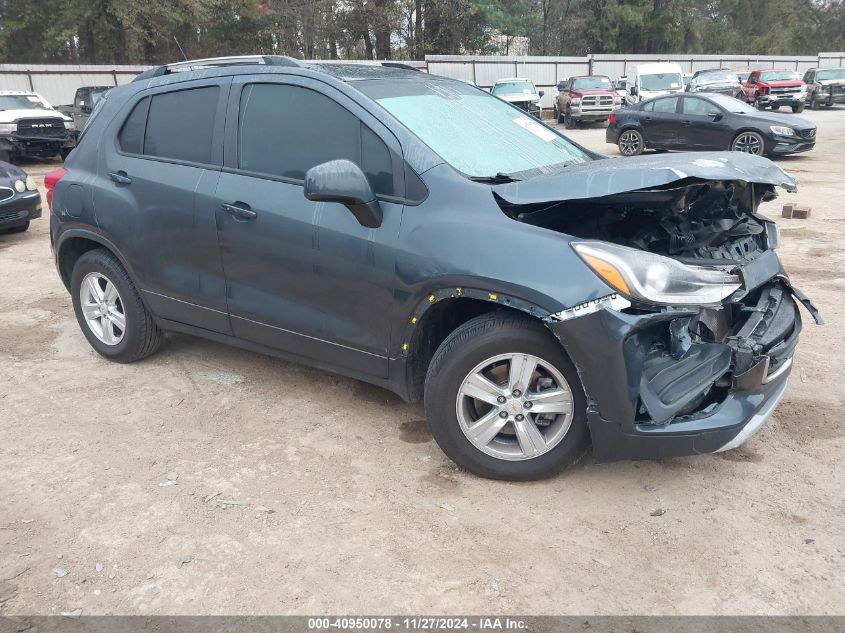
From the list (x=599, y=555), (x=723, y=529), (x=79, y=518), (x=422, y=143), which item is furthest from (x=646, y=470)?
(x=79, y=518)

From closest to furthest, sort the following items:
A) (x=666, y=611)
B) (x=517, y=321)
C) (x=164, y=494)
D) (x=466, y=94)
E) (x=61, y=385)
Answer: (x=666, y=611) → (x=517, y=321) → (x=164, y=494) → (x=466, y=94) → (x=61, y=385)

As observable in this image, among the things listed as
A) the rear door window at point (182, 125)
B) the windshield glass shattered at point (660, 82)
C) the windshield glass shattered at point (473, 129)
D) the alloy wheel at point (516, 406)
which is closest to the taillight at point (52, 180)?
the rear door window at point (182, 125)

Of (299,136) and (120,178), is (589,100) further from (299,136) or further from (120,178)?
(299,136)

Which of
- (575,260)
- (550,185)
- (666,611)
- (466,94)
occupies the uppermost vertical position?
(466,94)

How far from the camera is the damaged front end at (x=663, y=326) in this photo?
285cm

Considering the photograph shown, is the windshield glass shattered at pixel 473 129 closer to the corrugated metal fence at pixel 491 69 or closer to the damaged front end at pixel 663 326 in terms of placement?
the damaged front end at pixel 663 326

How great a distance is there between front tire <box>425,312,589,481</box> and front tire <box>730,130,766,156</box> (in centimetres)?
1294

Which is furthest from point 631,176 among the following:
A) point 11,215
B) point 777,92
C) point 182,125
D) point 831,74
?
point 831,74

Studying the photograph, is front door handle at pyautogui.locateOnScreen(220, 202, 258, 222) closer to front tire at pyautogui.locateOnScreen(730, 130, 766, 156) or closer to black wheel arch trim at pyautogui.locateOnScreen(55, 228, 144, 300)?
black wheel arch trim at pyautogui.locateOnScreen(55, 228, 144, 300)

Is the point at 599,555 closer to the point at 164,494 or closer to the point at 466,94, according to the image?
the point at 164,494

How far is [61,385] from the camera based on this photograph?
454 cm

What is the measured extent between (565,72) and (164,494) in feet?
117

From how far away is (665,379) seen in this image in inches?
117

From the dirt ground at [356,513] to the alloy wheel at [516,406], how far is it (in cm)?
22
